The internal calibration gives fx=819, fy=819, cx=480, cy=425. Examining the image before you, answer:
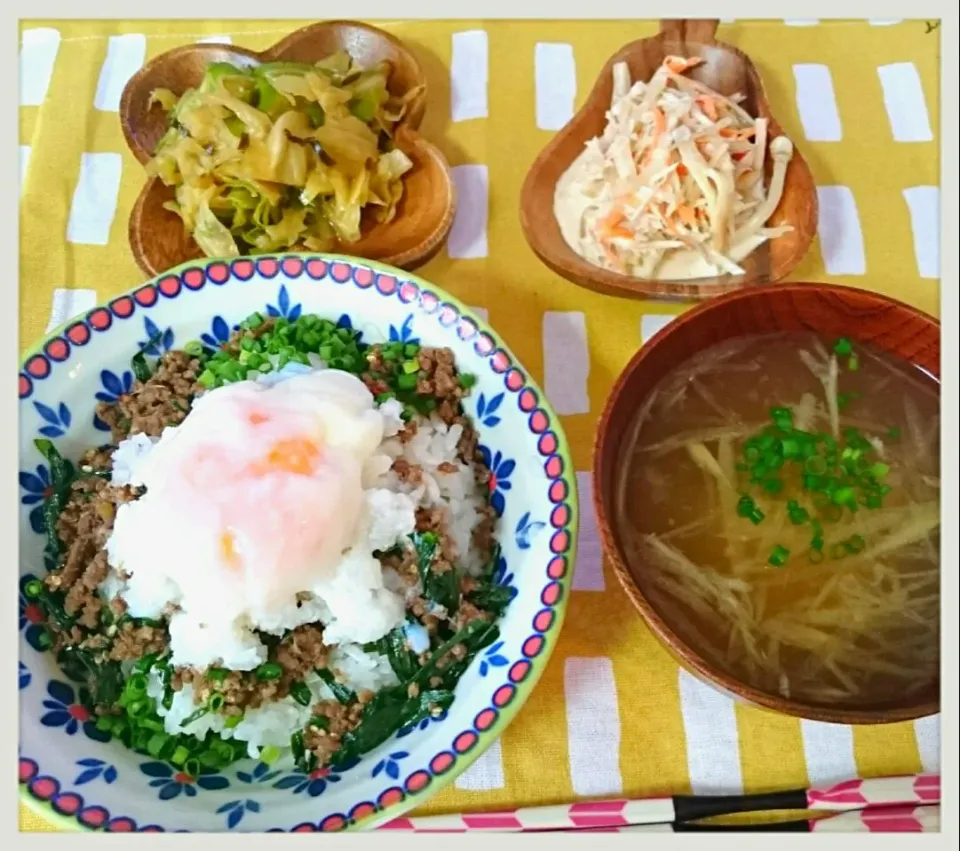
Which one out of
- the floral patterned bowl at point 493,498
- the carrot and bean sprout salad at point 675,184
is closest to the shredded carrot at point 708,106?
the carrot and bean sprout salad at point 675,184

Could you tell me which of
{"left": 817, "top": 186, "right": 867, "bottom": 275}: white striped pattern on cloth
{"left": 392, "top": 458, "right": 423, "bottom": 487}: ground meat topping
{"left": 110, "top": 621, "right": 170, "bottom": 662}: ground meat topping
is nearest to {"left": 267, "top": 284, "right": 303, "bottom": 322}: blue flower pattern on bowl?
{"left": 392, "top": 458, "right": 423, "bottom": 487}: ground meat topping

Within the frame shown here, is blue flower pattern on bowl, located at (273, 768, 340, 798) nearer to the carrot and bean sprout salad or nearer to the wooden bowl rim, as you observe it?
the wooden bowl rim

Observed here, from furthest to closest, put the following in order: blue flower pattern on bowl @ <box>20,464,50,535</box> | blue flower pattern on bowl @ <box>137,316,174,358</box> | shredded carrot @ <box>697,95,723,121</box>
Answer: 1. shredded carrot @ <box>697,95,723,121</box>
2. blue flower pattern on bowl @ <box>137,316,174,358</box>
3. blue flower pattern on bowl @ <box>20,464,50,535</box>

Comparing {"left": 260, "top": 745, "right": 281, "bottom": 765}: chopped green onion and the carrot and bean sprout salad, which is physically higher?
the carrot and bean sprout salad

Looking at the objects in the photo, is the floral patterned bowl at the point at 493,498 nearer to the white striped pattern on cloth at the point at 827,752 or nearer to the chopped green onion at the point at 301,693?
the chopped green onion at the point at 301,693

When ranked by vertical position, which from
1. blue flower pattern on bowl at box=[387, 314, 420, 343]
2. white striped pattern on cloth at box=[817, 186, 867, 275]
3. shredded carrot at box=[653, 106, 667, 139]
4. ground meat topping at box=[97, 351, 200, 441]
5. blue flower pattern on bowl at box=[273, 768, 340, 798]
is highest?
shredded carrot at box=[653, 106, 667, 139]

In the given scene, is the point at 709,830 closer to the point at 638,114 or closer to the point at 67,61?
the point at 638,114

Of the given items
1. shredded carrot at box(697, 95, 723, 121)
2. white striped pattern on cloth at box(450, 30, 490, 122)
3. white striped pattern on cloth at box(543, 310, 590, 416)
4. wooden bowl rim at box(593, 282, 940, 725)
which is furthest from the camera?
white striped pattern on cloth at box(450, 30, 490, 122)

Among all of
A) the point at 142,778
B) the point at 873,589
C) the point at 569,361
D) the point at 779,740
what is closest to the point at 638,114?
the point at 569,361
